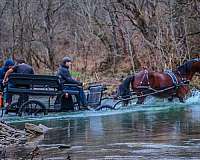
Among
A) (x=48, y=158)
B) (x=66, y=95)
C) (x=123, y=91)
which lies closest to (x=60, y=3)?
(x=123, y=91)

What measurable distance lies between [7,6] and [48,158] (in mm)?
32059

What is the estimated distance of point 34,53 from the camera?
41375mm

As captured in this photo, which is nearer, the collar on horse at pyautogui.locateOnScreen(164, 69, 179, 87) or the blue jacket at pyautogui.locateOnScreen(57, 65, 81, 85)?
the blue jacket at pyautogui.locateOnScreen(57, 65, 81, 85)

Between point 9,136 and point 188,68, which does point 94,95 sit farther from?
point 9,136

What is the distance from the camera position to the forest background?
33.5 metres

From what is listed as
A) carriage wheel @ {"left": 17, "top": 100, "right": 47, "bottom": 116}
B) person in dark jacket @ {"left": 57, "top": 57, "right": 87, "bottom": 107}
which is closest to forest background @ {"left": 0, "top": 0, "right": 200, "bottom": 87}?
person in dark jacket @ {"left": 57, "top": 57, "right": 87, "bottom": 107}

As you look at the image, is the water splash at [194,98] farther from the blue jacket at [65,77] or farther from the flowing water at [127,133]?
the blue jacket at [65,77]

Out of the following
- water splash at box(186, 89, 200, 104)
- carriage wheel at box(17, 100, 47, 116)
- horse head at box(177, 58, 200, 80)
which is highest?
horse head at box(177, 58, 200, 80)

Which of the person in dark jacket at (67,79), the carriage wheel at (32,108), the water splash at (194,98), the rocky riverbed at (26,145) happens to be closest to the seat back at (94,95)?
the person in dark jacket at (67,79)

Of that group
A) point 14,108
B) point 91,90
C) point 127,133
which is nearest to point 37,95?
point 14,108

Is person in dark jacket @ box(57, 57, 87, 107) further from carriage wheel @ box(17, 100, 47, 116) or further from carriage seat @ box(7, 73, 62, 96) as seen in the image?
carriage wheel @ box(17, 100, 47, 116)

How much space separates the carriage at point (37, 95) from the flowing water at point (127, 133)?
0.33 meters

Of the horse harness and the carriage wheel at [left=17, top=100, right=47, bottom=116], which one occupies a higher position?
the horse harness

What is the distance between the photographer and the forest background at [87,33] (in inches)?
1318
